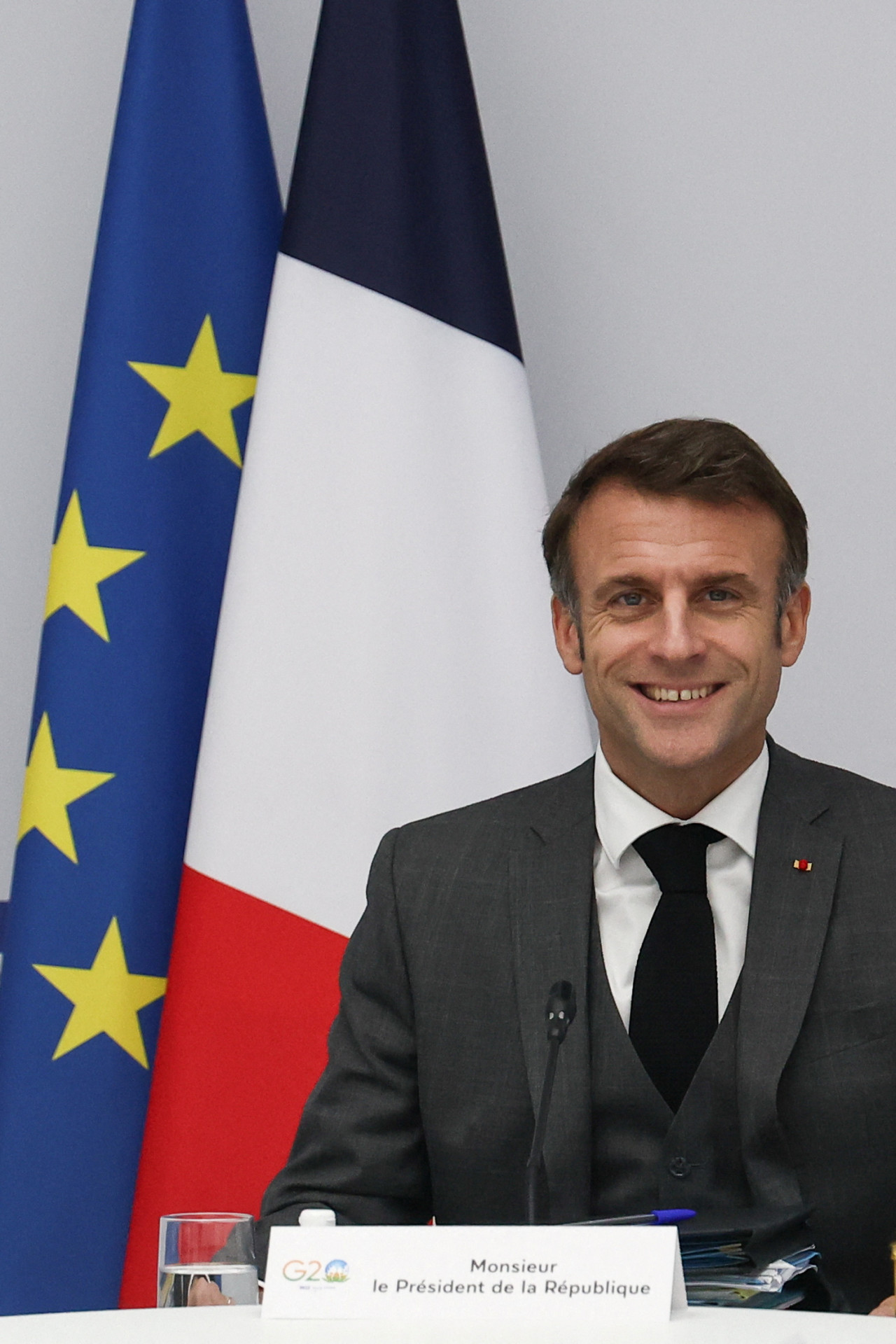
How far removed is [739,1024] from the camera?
5.82ft

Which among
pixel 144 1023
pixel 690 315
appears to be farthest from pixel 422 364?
pixel 144 1023

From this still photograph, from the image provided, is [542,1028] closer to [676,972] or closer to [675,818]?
[676,972]

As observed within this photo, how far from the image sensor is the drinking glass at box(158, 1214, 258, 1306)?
4.24 ft

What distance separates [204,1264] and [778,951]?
31.3 inches

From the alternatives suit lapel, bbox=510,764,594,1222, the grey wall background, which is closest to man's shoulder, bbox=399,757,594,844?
suit lapel, bbox=510,764,594,1222

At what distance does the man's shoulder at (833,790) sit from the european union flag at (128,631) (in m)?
1.07

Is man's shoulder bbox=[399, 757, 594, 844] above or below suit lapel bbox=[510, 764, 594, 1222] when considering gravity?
above

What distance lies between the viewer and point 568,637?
205cm

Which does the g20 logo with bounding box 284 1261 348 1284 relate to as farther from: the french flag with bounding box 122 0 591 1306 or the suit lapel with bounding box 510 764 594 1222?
the french flag with bounding box 122 0 591 1306

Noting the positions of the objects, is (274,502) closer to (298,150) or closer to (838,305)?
(298,150)

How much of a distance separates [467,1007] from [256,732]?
2.48 feet

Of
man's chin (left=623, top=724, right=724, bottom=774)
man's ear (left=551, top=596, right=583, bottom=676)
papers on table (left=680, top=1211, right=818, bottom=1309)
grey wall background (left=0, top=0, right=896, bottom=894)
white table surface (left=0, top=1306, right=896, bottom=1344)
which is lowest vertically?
white table surface (left=0, top=1306, right=896, bottom=1344)

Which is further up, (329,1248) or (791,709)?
(791,709)

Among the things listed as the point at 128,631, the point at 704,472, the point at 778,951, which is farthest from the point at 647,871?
the point at 128,631
